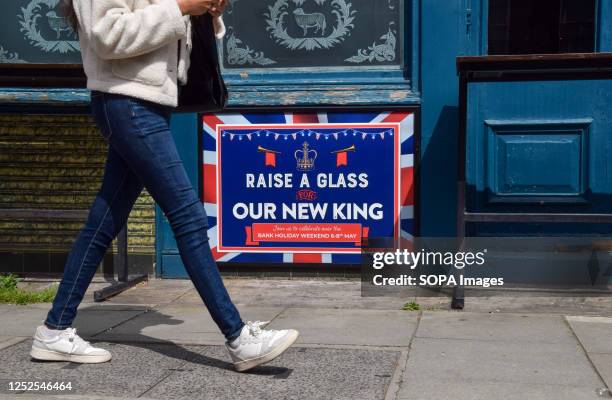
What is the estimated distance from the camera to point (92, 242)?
3857 mm

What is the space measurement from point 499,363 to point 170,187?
1671mm

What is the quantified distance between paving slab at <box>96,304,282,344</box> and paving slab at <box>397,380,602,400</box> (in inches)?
48.2

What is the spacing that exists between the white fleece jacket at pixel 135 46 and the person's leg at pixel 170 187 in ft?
0.28

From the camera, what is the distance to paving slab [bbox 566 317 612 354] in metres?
4.20

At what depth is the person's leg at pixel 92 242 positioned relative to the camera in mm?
3855

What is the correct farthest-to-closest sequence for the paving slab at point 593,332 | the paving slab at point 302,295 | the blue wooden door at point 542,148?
1. the blue wooden door at point 542,148
2. the paving slab at point 302,295
3. the paving slab at point 593,332

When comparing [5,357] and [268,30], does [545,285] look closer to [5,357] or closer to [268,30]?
[268,30]

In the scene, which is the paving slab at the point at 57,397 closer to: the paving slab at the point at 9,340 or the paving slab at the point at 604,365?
the paving slab at the point at 9,340

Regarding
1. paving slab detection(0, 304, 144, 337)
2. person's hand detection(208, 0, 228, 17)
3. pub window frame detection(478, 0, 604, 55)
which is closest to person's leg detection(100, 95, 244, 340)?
→ person's hand detection(208, 0, 228, 17)

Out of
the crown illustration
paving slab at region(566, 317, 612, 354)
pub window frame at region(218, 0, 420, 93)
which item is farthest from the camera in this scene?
the crown illustration

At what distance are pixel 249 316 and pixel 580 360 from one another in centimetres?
194

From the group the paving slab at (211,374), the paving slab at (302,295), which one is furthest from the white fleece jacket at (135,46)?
the paving slab at (302,295)

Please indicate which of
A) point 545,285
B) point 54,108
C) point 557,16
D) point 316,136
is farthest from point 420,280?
point 54,108

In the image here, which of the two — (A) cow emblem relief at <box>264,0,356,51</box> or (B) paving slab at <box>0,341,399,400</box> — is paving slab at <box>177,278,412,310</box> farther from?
(A) cow emblem relief at <box>264,0,356,51</box>
